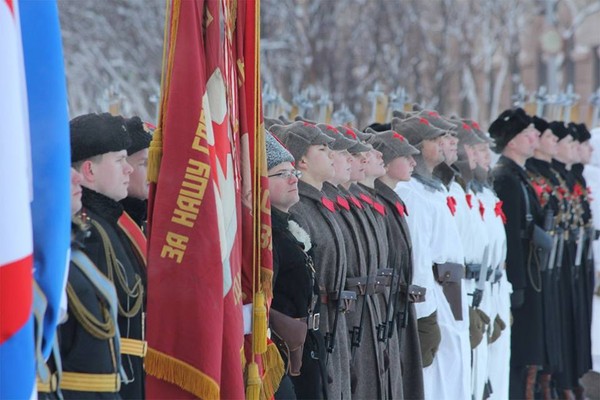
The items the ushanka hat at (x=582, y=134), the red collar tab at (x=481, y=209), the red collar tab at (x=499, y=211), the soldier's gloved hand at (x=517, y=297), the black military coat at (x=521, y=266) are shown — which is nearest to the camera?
the red collar tab at (x=481, y=209)

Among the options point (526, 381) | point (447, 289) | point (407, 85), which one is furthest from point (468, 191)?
point (407, 85)

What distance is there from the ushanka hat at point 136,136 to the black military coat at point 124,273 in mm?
649

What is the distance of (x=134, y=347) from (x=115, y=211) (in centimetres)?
50

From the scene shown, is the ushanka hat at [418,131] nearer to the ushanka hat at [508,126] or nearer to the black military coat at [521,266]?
the black military coat at [521,266]

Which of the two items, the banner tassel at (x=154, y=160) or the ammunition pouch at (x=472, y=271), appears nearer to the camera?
the banner tassel at (x=154, y=160)

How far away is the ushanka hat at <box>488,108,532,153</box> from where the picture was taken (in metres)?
10.7

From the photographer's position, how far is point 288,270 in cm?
633

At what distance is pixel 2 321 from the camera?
3.37 metres

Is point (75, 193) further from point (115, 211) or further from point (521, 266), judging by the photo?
point (521, 266)

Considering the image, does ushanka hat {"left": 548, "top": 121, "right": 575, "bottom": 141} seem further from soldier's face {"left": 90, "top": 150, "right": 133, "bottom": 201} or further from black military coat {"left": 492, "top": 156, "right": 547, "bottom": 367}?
soldier's face {"left": 90, "top": 150, "right": 133, "bottom": 201}

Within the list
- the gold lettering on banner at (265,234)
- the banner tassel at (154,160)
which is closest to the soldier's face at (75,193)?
the banner tassel at (154,160)

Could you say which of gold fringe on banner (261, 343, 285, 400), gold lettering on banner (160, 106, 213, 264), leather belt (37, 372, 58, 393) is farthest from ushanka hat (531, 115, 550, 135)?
leather belt (37, 372, 58, 393)

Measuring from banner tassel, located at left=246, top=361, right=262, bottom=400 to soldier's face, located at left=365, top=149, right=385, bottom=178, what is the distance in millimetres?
2592

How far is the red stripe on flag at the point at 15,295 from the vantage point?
3344 millimetres
